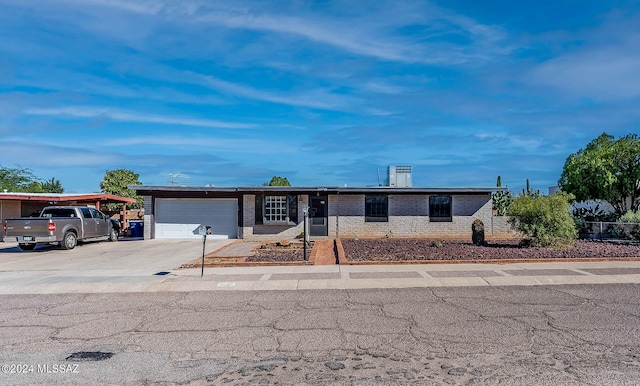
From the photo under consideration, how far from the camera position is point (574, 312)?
7.61 metres

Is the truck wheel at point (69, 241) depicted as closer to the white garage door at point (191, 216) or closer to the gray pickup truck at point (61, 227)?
the gray pickup truck at point (61, 227)

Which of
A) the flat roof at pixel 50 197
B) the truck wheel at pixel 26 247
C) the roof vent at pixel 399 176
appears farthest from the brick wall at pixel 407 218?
the truck wheel at pixel 26 247

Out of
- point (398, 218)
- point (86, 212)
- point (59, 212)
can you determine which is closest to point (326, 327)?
point (398, 218)

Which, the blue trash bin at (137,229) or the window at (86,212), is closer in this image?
the window at (86,212)

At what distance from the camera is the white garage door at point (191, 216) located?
79.1 ft

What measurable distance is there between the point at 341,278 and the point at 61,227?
13.6 meters

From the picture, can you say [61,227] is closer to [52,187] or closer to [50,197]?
[50,197]

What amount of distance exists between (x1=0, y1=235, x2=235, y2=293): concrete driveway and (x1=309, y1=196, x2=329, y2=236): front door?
19.7 feet

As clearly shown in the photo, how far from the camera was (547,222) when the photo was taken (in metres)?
16.5

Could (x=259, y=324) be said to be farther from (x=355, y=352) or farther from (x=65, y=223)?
(x=65, y=223)

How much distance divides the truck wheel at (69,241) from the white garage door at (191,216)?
479cm

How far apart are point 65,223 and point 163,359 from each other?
53.2ft

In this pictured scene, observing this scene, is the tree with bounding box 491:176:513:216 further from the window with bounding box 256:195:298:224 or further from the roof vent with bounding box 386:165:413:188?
the window with bounding box 256:195:298:224

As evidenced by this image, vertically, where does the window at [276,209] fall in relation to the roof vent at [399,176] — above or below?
below
